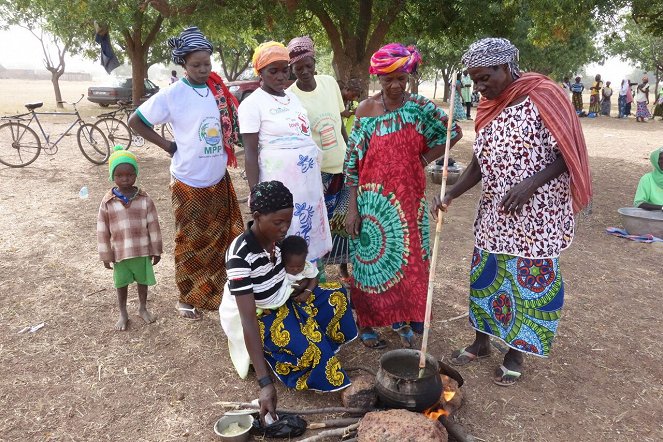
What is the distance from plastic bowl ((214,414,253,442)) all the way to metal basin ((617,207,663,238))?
509 cm

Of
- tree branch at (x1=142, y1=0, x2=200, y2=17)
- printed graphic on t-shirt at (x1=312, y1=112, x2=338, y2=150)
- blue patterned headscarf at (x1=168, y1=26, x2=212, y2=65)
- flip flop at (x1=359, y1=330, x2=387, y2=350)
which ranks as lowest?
flip flop at (x1=359, y1=330, x2=387, y2=350)

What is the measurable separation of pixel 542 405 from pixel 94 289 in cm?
358

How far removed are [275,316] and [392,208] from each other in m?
Answer: 0.99

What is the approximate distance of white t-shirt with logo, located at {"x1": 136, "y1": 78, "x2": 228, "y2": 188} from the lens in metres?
3.44

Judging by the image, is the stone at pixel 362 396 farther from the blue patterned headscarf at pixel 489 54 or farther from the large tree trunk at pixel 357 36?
the large tree trunk at pixel 357 36

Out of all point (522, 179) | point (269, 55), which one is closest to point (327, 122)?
point (269, 55)

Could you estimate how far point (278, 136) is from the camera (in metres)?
3.20

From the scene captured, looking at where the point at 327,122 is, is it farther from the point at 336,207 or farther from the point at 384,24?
the point at 384,24

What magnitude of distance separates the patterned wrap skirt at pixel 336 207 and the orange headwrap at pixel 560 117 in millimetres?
1537

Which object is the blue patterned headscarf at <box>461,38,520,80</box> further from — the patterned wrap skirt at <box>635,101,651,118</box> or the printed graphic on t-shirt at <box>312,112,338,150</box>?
the patterned wrap skirt at <box>635,101,651,118</box>

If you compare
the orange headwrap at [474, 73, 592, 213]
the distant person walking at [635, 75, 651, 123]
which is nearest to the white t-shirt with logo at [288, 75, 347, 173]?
the orange headwrap at [474, 73, 592, 213]

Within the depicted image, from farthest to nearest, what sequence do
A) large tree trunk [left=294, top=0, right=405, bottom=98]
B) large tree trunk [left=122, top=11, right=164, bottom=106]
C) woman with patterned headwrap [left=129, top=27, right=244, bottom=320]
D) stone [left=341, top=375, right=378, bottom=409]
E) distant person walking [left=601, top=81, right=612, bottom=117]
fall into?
distant person walking [left=601, top=81, right=612, bottom=117] < large tree trunk [left=122, top=11, right=164, bottom=106] < large tree trunk [left=294, top=0, right=405, bottom=98] < woman with patterned headwrap [left=129, top=27, right=244, bottom=320] < stone [left=341, top=375, right=378, bottom=409]

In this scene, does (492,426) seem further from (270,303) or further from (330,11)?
(330,11)

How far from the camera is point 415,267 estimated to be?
128 inches
